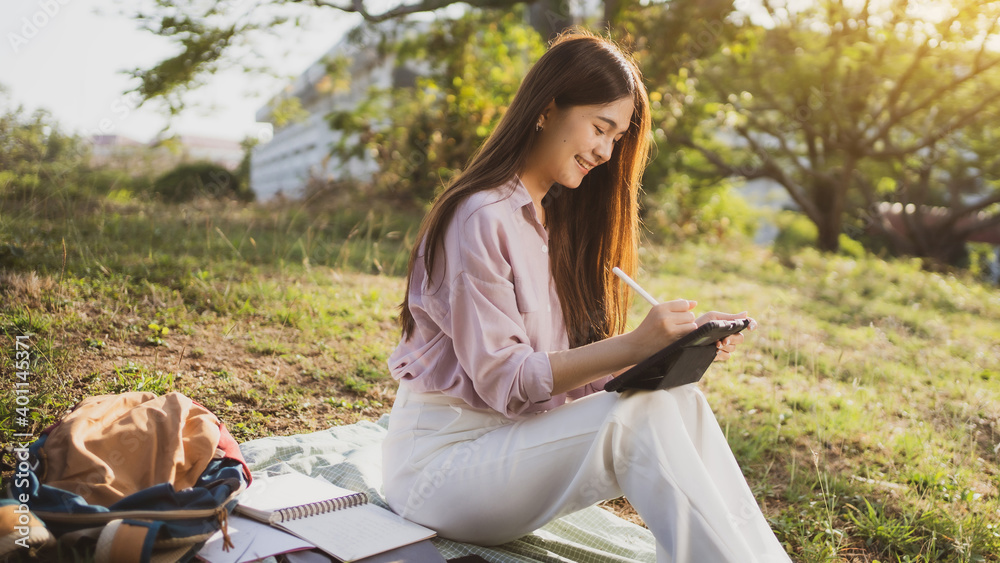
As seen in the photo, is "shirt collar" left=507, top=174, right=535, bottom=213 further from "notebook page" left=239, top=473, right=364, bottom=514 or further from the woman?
"notebook page" left=239, top=473, right=364, bottom=514

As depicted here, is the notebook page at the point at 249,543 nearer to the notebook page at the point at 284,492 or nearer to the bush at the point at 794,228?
the notebook page at the point at 284,492

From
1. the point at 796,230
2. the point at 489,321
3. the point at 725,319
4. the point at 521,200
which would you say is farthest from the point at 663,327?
the point at 796,230

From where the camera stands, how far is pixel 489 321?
1.74 meters

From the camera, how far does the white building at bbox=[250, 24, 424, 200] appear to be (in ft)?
33.3

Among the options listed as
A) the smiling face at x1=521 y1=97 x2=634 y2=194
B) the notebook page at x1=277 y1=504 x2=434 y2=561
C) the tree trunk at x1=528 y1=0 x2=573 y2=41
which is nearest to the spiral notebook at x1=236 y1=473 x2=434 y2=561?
Result: the notebook page at x1=277 y1=504 x2=434 y2=561

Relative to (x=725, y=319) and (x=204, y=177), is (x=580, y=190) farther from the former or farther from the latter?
(x=204, y=177)

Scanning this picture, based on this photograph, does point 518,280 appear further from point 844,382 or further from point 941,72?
point 941,72

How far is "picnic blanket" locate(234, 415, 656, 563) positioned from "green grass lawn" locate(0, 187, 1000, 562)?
0.27 meters

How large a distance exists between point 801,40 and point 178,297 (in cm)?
1089

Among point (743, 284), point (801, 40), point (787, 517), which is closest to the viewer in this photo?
point (787, 517)

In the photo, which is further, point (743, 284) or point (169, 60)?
point (743, 284)

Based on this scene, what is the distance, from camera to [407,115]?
29.6 ft

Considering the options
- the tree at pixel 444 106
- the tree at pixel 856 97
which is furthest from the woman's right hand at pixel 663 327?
the tree at pixel 856 97

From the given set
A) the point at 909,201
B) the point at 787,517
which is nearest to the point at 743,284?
the point at 787,517
